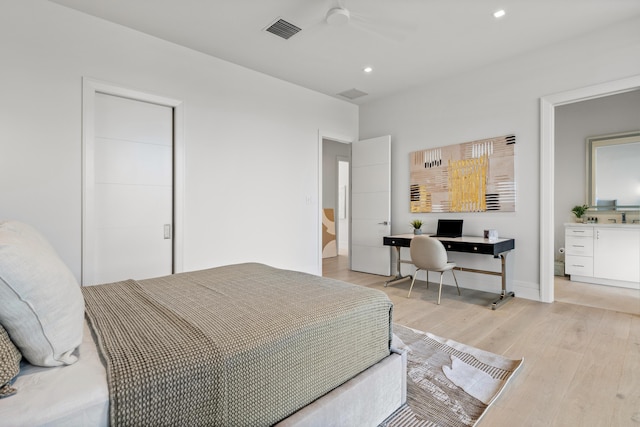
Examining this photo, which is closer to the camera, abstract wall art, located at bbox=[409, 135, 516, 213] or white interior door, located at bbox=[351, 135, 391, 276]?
abstract wall art, located at bbox=[409, 135, 516, 213]

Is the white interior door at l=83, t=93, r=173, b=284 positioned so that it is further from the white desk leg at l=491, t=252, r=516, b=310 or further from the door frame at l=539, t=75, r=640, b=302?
the door frame at l=539, t=75, r=640, b=302

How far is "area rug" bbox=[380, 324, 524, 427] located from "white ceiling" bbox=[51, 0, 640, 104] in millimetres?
2819

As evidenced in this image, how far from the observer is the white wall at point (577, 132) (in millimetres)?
4492

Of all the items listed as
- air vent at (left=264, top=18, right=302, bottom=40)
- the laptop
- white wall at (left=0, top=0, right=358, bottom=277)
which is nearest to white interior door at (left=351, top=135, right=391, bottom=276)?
white wall at (left=0, top=0, right=358, bottom=277)

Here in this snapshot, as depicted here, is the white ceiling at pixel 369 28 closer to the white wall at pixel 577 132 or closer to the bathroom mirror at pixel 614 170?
the white wall at pixel 577 132

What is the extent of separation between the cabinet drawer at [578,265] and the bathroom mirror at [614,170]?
872 mm

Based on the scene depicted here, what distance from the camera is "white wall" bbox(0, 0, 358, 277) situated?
8.49 ft

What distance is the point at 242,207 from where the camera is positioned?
395 cm

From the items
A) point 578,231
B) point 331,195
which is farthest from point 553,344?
point 331,195

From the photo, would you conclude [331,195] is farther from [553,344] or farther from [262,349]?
[262,349]

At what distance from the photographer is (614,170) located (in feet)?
14.9

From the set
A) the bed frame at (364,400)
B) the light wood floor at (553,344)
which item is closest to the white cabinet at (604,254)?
the light wood floor at (553,344)

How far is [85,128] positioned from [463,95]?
4.28 meters

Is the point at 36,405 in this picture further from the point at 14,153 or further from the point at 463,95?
the point at 463,95
